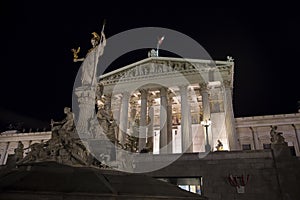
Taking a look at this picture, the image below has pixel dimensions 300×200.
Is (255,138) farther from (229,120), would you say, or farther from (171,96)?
(171,96)

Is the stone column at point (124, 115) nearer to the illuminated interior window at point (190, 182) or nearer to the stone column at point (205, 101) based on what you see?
the stone column at point (205, 101)

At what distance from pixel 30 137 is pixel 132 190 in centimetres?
5760

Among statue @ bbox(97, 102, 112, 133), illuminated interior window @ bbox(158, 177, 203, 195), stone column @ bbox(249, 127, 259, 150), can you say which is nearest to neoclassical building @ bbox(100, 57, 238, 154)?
illuminated interior window @ bbox(158, 177, 203, 195)

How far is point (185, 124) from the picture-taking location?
29.4 meters

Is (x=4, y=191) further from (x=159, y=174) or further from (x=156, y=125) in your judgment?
(x=156, y=125)

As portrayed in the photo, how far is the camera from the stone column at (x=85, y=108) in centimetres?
1065


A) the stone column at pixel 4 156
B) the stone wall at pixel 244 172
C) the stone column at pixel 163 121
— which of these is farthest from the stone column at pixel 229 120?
the stone column at pixel 4 156

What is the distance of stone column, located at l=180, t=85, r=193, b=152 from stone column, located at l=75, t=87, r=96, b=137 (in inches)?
718

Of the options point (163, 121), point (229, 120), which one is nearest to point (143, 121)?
point (163, 121)

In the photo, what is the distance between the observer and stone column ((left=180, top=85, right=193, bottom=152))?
91.3 ft

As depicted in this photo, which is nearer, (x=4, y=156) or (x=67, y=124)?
(x=67, y=124)

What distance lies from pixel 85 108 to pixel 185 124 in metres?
19.8

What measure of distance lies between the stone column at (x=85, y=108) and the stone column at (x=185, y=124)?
18226mm

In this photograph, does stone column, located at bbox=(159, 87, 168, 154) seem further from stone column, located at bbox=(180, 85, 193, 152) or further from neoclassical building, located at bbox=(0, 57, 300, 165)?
stone column, located at bbox=(180, 85, 193, 152)
